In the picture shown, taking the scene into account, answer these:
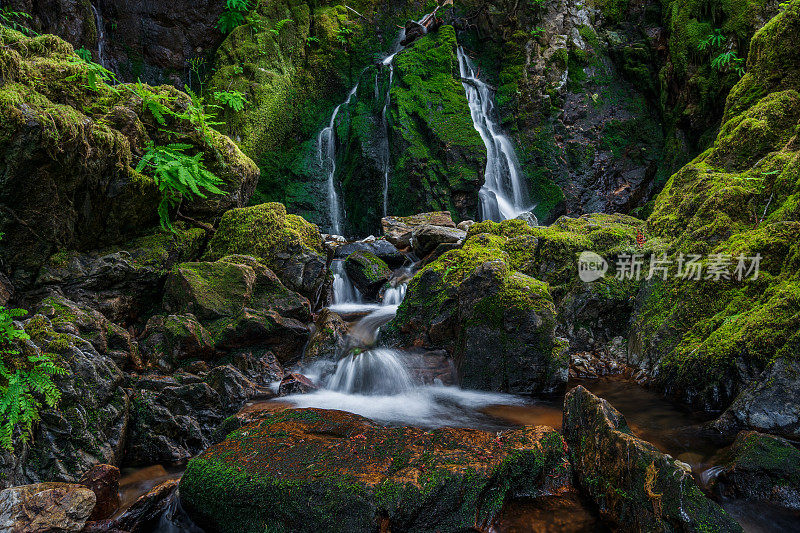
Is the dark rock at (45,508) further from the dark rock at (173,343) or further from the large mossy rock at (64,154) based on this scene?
the large mossy rock at (64,154)

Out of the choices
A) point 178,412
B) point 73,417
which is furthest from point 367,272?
point 73,417

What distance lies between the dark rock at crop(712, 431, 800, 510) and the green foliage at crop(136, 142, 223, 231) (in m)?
6.73

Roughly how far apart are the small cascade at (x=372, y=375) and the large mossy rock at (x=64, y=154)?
3955mm

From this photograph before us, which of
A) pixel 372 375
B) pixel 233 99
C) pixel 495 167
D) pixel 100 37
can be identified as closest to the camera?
pixel 372 375

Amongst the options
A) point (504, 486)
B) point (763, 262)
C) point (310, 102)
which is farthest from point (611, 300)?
point (310, 102)

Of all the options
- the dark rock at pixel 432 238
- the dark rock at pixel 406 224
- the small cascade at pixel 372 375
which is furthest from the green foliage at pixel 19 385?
the dark rock at pixel 406 224

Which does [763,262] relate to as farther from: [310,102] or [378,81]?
[310,102]

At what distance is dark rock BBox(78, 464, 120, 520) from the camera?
2.82m

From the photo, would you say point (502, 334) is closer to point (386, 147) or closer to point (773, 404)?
point (773, 404)

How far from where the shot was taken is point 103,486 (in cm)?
291

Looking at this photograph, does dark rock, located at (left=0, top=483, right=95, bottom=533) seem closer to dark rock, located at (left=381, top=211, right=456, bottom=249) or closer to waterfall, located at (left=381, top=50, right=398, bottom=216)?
dark rock, located at (left=381, top=211, right=456, bottom=249)

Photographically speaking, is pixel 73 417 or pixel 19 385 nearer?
pixel 19 385

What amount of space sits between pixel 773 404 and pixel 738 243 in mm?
2071

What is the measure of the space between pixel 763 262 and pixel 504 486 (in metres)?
3.74
